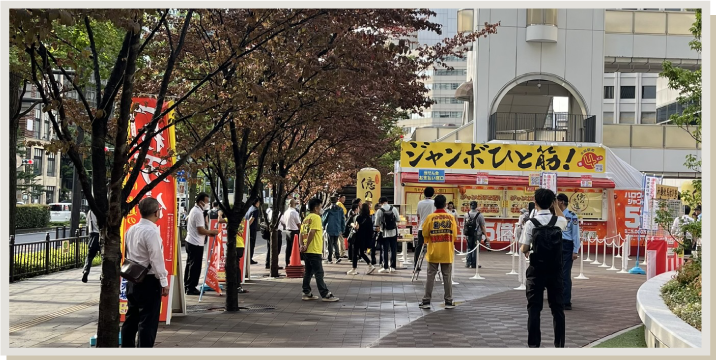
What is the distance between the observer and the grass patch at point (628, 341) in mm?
9016

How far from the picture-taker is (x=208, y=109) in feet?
28.0

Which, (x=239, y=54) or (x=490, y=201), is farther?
(x=490, y=201)

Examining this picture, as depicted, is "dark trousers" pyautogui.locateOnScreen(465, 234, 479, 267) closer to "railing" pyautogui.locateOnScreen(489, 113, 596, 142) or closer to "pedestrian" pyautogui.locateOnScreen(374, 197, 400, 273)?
"pedestrian" pyautogui.locateOnScreen(374, 197, 400, 273)

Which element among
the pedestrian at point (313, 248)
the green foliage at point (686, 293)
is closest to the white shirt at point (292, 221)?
the pedestrian at point (313, 248)

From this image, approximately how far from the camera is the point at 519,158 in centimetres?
Answer: 2961

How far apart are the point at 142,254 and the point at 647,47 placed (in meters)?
28.8

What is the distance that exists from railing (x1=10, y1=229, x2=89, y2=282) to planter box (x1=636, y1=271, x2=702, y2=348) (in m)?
12.6

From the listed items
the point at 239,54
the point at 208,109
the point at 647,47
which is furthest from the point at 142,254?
the point at 647,47

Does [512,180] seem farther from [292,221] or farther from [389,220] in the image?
[292,221]

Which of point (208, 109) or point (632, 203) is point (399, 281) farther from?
point (632, 203)

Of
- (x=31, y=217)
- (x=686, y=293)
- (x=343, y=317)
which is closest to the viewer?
(x=686, y=293)

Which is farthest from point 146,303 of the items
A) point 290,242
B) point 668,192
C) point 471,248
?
point 668,192

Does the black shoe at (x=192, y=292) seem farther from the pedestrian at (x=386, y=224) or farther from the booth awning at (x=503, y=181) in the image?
the booth awning at (x=503, y=181)

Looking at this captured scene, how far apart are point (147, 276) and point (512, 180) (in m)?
22.6
